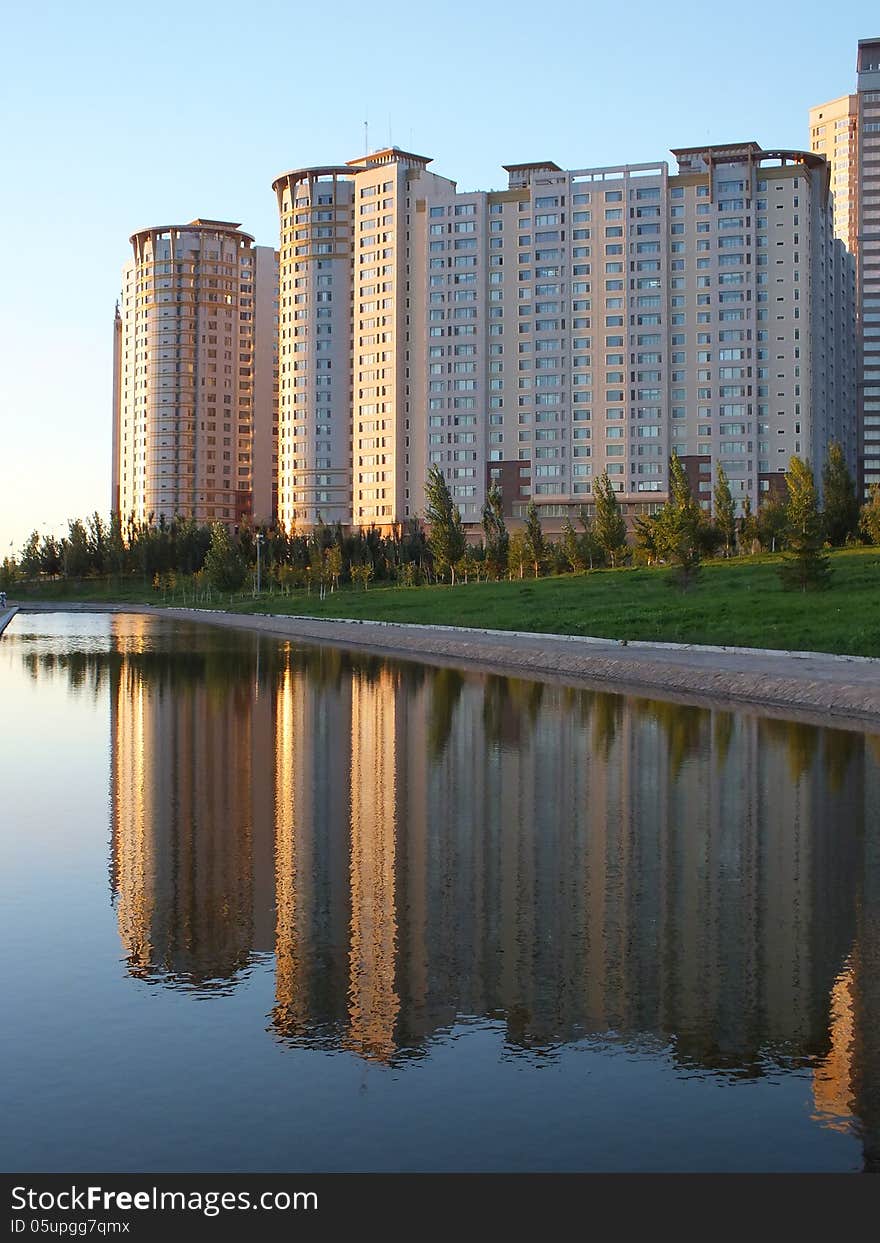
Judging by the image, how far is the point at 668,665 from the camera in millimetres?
28562

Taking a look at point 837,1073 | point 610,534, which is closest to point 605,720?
point 837,1073

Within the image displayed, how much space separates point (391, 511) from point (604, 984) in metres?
136

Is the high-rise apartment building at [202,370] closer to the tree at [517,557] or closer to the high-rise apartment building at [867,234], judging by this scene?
the high-rise apartment building at [867,234]

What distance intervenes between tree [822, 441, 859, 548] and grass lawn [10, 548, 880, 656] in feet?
19.8

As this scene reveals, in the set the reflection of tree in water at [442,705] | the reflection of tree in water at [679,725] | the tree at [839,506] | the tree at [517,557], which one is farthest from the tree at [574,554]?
the reflection of tree in water at [679,725]

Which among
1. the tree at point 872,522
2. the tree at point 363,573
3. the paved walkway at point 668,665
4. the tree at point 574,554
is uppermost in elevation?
the tree at point 872,522

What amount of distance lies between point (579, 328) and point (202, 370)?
63.5 meters

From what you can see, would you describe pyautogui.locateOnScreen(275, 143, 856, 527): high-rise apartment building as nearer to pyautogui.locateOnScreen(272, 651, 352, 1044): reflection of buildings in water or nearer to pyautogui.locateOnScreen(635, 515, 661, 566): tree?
pyautogui.locateOnScreen(635, 515, 661, 566): tree

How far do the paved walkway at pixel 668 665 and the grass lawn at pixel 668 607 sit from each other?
1.39m

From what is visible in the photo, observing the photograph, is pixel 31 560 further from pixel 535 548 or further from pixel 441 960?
pixel 441 960

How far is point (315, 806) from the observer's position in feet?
43.2

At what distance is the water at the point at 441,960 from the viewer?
17.6ft

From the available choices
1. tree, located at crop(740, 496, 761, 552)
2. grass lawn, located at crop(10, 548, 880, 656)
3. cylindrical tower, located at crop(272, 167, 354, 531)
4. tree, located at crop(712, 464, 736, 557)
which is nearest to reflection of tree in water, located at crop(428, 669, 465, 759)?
grass lawn, located at crop(10, 548, 880, 656)

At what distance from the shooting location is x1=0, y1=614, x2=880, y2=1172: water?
5.36 metres
